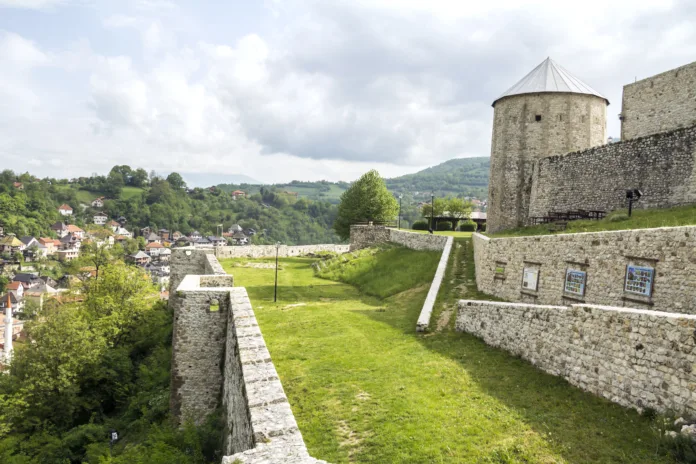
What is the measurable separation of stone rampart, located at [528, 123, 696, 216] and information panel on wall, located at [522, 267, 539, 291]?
24.2 ft

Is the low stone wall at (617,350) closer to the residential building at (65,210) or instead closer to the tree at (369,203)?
the tree at (369,203)

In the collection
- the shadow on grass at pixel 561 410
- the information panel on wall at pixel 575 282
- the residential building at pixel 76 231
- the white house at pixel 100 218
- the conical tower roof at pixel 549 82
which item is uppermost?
the conical tower roof at pixel 549 82

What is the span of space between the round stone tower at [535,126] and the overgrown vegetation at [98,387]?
21.0 m

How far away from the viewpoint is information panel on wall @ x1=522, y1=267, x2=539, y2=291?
13180mm

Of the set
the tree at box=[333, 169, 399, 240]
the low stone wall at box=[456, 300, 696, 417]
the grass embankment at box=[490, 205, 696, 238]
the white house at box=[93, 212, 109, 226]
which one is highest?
the tree at box=[333, 169, 399, 240]

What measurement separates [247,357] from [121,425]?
11.5 meters

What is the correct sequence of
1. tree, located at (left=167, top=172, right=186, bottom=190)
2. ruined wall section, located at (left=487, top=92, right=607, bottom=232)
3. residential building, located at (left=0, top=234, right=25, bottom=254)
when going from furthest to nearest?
tree, located at (left=167, top=172, right=186, bottom=190) < residential building, located at (left=0, top=234, right=25, bottom=254) < ruined wall section, located at (left=487, top=92, right=607, bottom=232)

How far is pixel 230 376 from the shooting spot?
1016 cm

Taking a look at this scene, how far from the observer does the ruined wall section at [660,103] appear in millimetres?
20078

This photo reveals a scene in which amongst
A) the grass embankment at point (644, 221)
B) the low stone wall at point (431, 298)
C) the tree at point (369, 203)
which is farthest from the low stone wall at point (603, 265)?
the tree at point (369, 203)

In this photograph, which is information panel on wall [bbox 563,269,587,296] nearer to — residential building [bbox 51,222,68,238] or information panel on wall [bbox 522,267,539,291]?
information panel on wall [bbox 522,267,539,291]

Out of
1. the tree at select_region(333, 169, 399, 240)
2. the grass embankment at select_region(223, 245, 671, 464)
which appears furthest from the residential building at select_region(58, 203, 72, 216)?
the grass embankment at select_region(223, 245, 671, 464)

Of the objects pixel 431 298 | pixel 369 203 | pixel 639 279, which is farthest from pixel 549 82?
pixel 369 203

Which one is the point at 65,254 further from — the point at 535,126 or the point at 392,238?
the point at 535,126
